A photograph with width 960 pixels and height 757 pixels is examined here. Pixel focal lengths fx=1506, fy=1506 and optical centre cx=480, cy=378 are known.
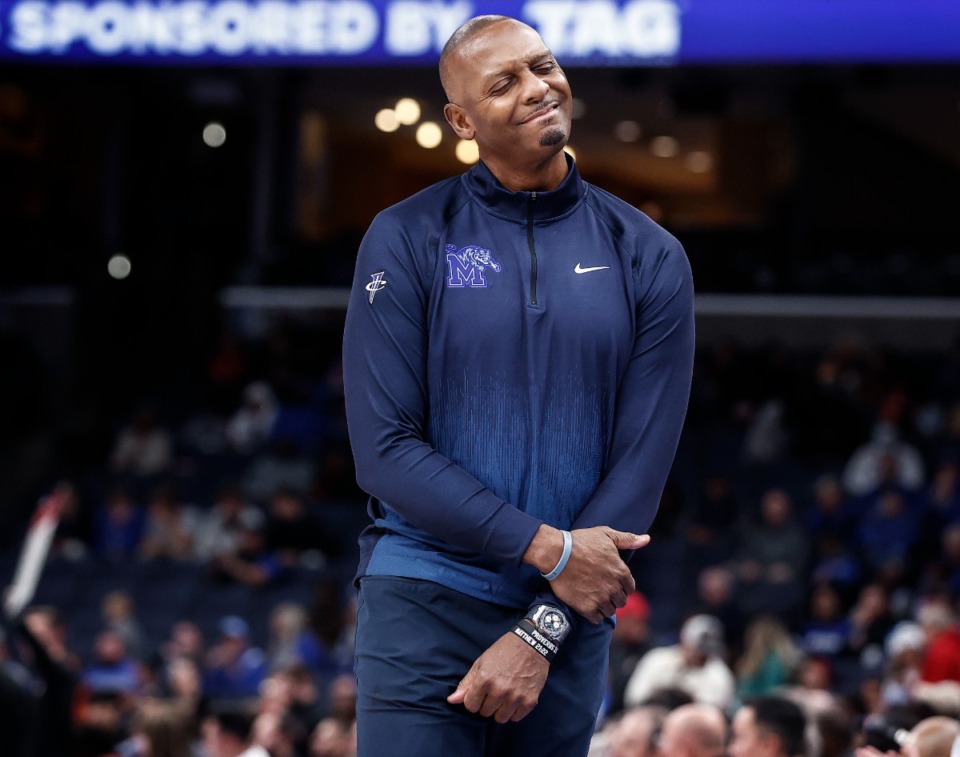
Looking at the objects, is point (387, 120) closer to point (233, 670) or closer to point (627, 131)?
point (627, 131)

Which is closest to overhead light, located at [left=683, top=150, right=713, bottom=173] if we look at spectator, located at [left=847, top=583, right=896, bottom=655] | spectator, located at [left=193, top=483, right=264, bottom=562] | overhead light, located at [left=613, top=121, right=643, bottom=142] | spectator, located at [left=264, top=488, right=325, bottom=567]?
overhead light, located at [left=613, top=121, right=643, bottom=142]

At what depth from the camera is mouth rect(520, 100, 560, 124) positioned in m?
2.02

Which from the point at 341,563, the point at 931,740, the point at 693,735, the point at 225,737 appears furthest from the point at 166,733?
the point at 341,563

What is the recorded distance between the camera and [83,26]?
10172 millimetres

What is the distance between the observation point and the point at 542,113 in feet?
6.63

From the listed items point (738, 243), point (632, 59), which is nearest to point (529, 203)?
point (632, 59)

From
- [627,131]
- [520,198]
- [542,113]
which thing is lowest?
[627,131]

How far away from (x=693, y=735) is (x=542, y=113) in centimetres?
294

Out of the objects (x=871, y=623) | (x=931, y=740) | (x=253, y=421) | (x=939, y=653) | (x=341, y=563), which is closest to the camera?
(x=931, y=740)

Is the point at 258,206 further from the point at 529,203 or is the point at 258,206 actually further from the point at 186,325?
the point at 529,203

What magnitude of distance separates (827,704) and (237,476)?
7.79m

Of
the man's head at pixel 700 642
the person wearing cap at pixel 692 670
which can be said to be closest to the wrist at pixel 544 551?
the person wearing cap at pixel 692 670

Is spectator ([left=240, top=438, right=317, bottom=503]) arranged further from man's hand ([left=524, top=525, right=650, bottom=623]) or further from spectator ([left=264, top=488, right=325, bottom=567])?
man's hand ([left=524, top=525, right=650, bottom=623])

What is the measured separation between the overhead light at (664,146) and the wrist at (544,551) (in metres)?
17.2
